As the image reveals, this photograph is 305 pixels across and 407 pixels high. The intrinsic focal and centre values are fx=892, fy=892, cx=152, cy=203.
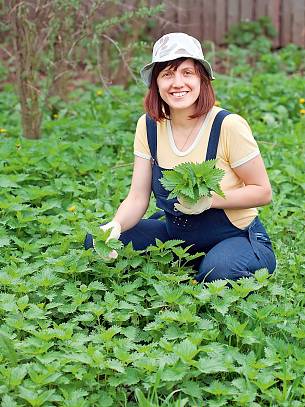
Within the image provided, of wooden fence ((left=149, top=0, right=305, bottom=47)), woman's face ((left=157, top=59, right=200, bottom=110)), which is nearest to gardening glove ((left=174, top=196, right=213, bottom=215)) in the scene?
woman's face ((left=157, top=59, right=200, bottom=110))

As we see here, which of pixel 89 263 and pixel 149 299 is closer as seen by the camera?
pixel 149 299

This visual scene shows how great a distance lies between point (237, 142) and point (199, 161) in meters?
0.19

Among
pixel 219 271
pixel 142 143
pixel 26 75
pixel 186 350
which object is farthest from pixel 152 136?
pixel 26 75

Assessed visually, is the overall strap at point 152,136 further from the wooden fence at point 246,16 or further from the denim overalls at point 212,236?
the wooden fence at point 246,16

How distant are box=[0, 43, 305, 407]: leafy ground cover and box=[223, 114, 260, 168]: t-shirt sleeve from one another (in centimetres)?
46

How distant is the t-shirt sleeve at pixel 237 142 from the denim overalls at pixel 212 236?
0.14ft

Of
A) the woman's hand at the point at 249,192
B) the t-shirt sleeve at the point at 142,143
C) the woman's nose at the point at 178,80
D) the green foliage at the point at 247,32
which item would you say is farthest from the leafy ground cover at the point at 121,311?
the green foliage at the point at 247,32

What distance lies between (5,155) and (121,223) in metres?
1.58

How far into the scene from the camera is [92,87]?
24.7 feet

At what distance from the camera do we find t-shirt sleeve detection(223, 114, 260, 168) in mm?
3686

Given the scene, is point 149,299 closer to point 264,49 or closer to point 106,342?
point 106,342

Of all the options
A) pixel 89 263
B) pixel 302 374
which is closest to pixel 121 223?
pixel 89 263

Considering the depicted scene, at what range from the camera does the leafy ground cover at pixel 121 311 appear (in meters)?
3.03

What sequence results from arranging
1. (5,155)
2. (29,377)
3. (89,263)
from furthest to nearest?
1. (5,155)
2. (89,263)
3. (29,377)
